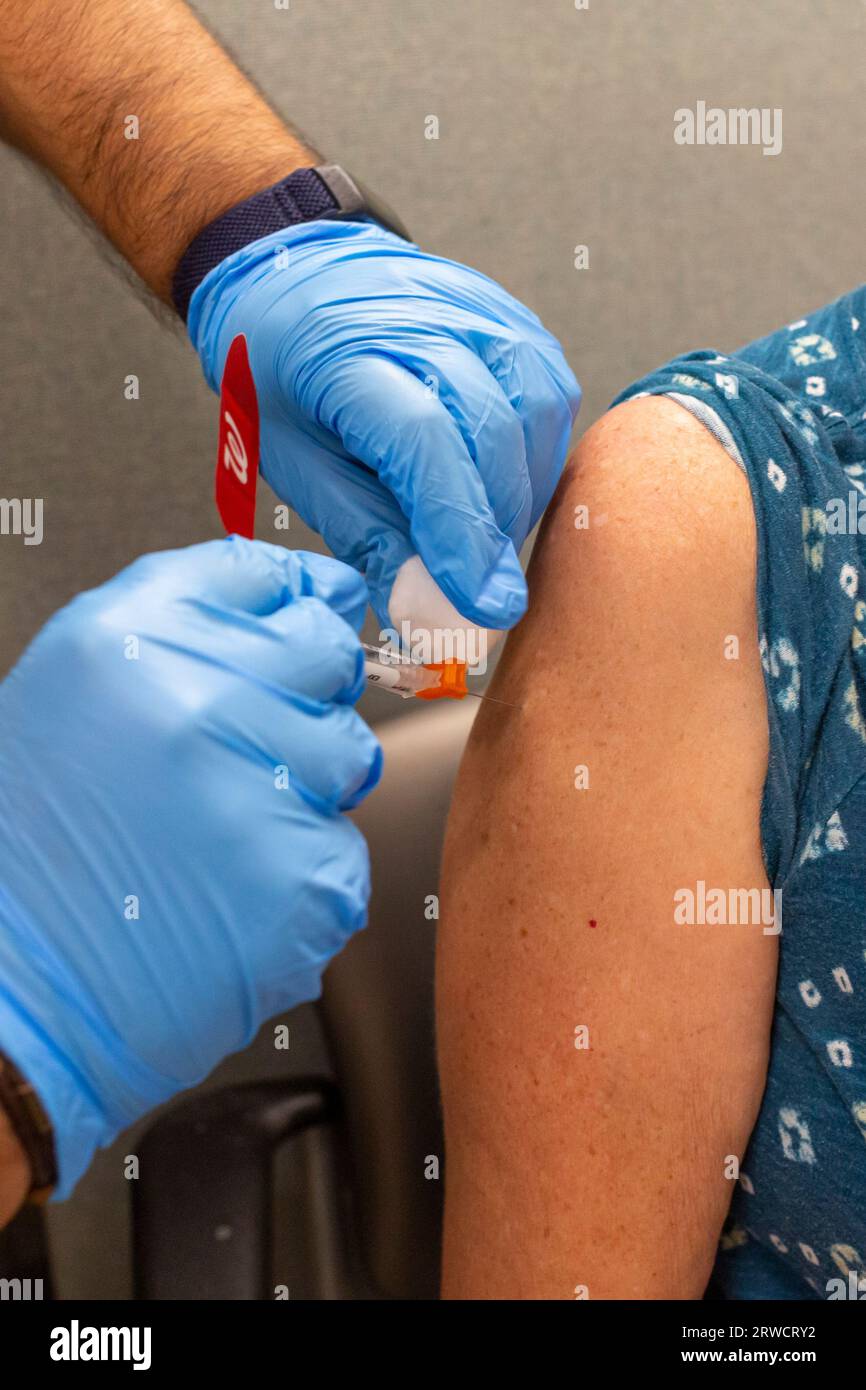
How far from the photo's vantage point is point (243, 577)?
0.72 m

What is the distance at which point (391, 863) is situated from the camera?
3.61ft

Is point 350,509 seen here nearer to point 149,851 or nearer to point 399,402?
point 399,402

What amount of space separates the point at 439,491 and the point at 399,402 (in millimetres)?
76

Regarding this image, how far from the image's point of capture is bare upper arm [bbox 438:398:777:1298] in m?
0.78

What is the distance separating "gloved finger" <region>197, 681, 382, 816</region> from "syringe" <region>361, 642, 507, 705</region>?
0.07 m

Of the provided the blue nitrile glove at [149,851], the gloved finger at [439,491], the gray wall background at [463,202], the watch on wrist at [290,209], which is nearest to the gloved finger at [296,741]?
the blue nitrile glove at [149,851]

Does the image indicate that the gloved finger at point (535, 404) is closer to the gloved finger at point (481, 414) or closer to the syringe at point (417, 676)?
the gloved finger at point (481, 414)

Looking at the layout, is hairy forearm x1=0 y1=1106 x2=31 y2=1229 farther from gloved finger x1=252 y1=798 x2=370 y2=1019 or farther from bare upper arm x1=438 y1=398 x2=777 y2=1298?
bare upper arm x1=438 y1=398 x2=777 y2=1298

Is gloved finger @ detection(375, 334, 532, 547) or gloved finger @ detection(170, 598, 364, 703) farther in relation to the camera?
gloved finger @ detection(375, 334, 532, 547)

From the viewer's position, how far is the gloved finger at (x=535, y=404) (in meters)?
0.90

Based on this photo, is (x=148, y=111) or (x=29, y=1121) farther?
(x=148, y=111)

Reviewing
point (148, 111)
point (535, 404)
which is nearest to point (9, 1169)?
point (535, 404)

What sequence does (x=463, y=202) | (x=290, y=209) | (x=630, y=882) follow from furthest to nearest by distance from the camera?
(x=463, y=202), (x=290, y=209), (x=630, y=882)

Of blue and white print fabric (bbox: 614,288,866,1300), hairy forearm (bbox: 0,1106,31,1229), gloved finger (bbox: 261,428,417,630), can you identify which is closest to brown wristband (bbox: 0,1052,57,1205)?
hairy forearm (bbox: 0,1106,31,1229)
